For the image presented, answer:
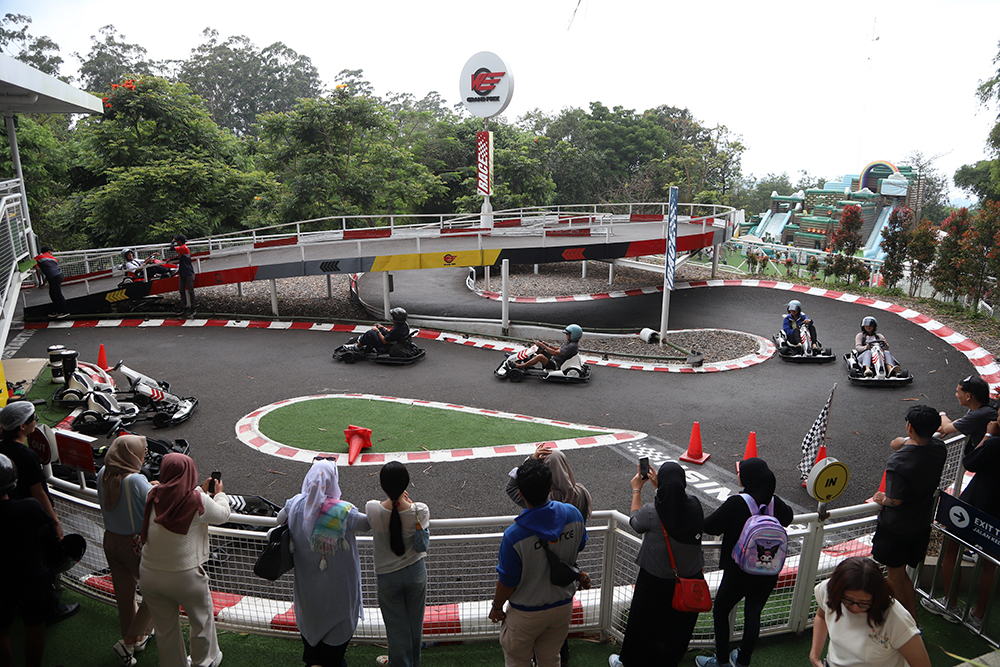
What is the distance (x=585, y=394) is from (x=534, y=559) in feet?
30.5

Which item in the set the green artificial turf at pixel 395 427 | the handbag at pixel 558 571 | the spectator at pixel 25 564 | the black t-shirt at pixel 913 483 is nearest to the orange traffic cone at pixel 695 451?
the green artificial turf at pixel 395 427

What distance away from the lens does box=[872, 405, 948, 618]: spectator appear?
4.95m

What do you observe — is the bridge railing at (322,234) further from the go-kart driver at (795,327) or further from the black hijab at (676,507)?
the black hijab at (676,507)

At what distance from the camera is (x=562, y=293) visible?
80.4ft

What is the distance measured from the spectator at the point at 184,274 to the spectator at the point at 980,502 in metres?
17.6

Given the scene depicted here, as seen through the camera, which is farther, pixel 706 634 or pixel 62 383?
pixel 62 383

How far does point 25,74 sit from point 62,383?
7414 millimetres

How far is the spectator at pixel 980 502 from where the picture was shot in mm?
5141

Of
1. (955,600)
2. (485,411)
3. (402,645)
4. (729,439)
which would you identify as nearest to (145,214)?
(485,411)

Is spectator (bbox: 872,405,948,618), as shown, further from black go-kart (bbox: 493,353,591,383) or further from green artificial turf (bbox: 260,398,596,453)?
black go-kart (bbox: 493,353,591,383)

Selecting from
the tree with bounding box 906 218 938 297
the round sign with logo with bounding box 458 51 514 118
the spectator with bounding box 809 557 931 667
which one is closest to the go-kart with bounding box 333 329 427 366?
the round sign with logo with bounding box 458 51 514 118

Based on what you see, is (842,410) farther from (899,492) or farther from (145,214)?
(145,214)

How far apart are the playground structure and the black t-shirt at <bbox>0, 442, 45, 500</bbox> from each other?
4149 cm

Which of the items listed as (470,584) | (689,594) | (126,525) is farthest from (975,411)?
(126,525)
